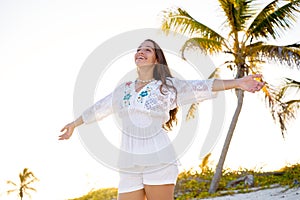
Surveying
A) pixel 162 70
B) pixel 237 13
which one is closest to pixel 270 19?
pixel 237 13

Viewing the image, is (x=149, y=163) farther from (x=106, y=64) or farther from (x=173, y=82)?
(x=106, y=64)

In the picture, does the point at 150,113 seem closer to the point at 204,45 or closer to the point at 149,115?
the point at 149,115

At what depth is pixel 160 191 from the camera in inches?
131

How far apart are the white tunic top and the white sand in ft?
17.0

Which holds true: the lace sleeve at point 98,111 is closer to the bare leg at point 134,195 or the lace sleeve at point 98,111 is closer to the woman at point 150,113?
the woman at point 150,113

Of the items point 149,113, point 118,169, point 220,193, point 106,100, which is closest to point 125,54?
point 106,100

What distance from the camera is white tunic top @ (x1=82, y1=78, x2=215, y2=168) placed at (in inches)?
135

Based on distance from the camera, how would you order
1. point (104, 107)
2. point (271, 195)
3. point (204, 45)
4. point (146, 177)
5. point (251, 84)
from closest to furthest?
point (251, 84) < point (146, 177) < point (104, 107) < point (271, 195) < point (204, 45)

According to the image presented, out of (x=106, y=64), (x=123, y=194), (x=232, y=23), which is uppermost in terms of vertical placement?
(x=232, y=23)

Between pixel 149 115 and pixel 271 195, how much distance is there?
238 inches

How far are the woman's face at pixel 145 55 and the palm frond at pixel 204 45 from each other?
7.42 metres

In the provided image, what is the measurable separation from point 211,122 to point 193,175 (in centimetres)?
891

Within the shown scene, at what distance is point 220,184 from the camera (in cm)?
1177

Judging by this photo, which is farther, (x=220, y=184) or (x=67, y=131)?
(x=220, y=184)
